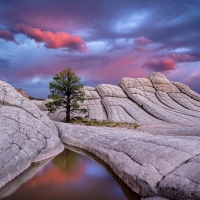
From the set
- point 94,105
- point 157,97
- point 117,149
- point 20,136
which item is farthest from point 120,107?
point 20,136

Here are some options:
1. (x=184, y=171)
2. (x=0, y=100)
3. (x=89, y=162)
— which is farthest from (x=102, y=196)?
(x=0, y=100)

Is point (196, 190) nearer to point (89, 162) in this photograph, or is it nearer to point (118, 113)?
point (89, 162)

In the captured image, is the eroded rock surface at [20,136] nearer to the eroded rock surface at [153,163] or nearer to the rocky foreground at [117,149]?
the rocky foreground at [117,149]

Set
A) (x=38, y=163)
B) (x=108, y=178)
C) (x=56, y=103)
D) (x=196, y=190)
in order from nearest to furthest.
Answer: (x=196, y=190) < (x=108, y=178) < (x=38, y=163) < (x=56, y=103)

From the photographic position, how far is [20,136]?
10422mm

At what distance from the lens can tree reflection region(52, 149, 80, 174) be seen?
34.5ft

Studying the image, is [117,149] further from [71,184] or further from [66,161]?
[66,161]

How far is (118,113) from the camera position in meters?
28.6

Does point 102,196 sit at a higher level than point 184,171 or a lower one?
lower

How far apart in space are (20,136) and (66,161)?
9.87 ft

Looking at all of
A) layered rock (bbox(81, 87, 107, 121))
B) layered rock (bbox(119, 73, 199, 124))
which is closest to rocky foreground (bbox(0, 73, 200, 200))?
layered rock (bbox(119, 73, 199, 124))

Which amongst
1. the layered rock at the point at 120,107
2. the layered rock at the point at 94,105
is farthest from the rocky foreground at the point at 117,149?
the layered rock at the point at 94,105

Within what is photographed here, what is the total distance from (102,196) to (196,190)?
337 centimetres

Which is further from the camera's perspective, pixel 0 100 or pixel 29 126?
pixel 0 100
